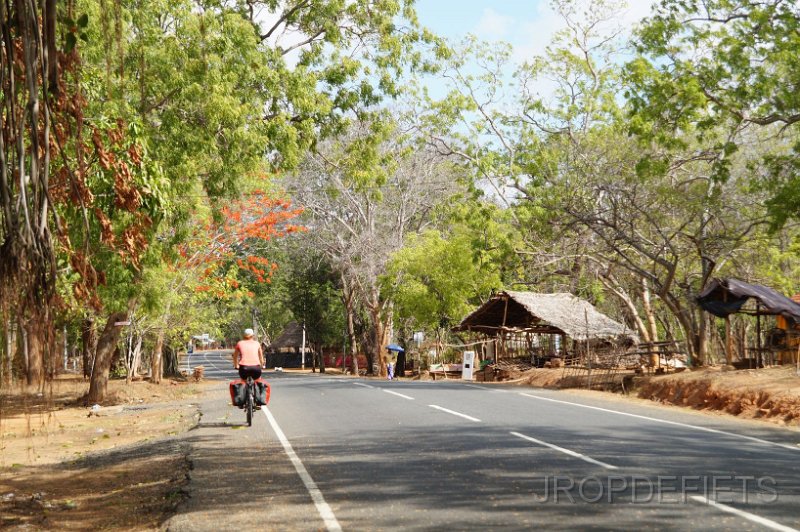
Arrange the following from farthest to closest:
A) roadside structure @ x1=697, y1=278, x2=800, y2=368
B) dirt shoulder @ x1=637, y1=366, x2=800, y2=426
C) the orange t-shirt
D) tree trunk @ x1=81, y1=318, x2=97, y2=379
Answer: tree trunk @ x1=81, y1=318, x2=97, y2=379
roadside structure @ x1=697, y1=278, x2=800, y2=368
dirt shoulder @ x1=637, y1=366, x2=800, y2=426
the orange t-shirt

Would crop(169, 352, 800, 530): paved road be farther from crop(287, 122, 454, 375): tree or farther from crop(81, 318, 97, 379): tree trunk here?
crop(287, 122, 454, 375): tree

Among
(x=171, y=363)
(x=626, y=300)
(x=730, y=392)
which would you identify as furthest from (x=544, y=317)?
(x=171, y=363)

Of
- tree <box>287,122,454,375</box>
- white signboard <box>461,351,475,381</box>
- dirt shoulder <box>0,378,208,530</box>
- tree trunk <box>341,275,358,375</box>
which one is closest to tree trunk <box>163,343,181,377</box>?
tree trunk <box>341,275,358,375</box>

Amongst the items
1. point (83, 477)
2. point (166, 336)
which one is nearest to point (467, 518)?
point (83, 477)

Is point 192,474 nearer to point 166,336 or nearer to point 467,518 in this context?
point 467,518

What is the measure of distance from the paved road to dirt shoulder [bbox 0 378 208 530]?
0.53 m

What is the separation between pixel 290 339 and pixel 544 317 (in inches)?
1837

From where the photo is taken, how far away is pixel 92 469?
43.0ft

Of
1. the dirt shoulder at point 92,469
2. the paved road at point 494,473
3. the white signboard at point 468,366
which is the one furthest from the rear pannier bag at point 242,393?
the white signboard at point 468,366

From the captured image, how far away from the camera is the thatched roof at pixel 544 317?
124 ft

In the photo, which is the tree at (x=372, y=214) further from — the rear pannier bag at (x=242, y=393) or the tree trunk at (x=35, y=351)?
the tree trunk at (x=35, y=351)

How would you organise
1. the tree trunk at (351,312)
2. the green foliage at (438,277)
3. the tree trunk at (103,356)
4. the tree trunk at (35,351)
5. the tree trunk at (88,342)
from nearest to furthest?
the tree trunk at (35,351) < the tree trunk at (103,356) < the tree trunk at (88,342) < the green foliage at (438,277) < the tree trunk at (351,312)

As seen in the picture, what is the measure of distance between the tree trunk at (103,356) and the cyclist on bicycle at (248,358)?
11.7 metres

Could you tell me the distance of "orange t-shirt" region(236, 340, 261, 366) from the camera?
50.7 ft
